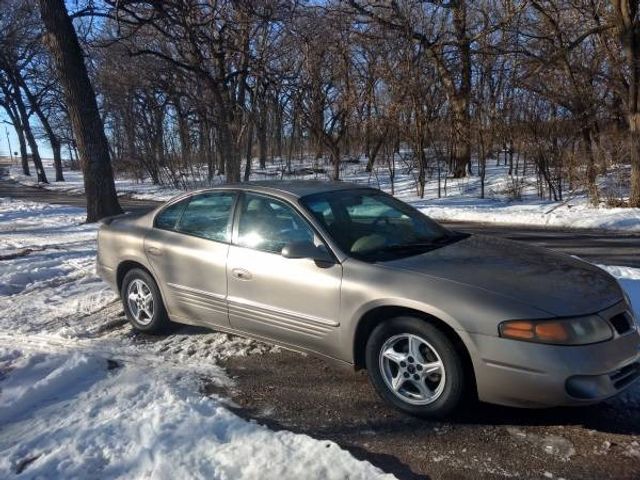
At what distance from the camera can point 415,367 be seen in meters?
3.43

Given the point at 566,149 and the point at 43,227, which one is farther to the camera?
the point at 566,149

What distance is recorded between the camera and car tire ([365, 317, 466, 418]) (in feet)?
10.8

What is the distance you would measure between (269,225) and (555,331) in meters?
2.20

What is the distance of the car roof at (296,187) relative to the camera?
4.47 m

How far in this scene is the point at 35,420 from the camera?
357 cm

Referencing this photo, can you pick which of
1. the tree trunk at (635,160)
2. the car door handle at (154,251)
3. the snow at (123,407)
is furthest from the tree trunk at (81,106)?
the tree trunk at (635,160)

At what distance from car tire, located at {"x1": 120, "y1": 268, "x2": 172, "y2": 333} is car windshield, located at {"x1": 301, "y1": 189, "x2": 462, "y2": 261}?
1.80 metres

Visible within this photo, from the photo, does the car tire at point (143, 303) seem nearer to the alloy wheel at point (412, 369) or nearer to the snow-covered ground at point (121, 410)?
the snow-covered ground at point (121, 410)

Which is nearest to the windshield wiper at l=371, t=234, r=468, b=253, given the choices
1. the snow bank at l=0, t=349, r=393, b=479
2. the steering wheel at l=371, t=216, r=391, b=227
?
the steering wheel at l=371, t=216, r=391, b=227

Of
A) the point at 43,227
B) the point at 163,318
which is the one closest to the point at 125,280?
the point at 163,318

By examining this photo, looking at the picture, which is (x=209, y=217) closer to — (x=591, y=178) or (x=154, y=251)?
(x=154, y=251)

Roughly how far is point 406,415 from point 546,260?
147 centimetres

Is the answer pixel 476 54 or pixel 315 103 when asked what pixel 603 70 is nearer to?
pixel 476 54

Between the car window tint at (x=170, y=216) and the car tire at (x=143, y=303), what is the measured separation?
1.59ft
